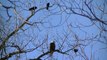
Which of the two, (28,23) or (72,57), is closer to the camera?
(72,57)

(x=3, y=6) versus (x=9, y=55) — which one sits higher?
(x=3, y=6)

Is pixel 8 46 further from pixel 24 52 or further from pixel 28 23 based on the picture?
pixel 28 23

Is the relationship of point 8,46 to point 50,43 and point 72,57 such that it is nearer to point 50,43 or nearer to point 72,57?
point 50,43

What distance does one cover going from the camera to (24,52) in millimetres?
10258

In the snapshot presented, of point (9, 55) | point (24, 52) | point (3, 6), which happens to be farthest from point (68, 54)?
point (3, 6)

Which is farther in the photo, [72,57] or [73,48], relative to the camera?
[73,48]

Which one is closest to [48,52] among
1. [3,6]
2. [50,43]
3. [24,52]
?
[50,43]

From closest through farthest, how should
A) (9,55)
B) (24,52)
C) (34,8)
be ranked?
(9,55) → (24,52) → (34,8)

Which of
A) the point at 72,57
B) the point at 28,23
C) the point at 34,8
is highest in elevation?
the point at 34,8

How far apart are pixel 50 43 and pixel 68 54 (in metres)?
→ 0.93

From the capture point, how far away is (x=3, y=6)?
1030 centimetres

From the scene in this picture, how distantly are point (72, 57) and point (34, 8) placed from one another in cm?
293

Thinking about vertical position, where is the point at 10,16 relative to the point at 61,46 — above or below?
above

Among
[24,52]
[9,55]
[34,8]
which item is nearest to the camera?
[9,55]
